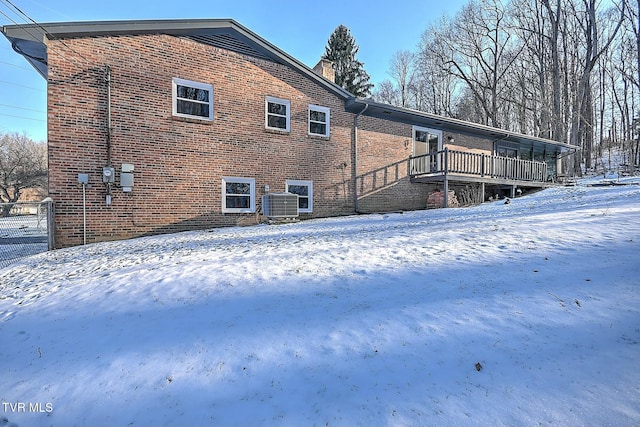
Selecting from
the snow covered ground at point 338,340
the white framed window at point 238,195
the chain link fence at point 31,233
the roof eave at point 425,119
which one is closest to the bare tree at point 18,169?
the chain link fence at point 31,233

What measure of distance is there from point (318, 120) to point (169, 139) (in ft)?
17.4

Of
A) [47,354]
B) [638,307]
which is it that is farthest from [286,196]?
[638,307]

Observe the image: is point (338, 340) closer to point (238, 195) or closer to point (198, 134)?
point (238, 195)

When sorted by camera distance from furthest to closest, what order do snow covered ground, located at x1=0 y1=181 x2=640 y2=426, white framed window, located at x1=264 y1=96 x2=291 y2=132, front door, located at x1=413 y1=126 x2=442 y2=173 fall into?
front door, located at x1=413 y1=126 x2=442 y2=173 < white framed window, located at x1=264 y1=96 x2=291 y2=132 < snow covered ground, located at x1=0 y1=181 x2=640 y2=426

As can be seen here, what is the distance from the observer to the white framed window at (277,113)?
1039 centimetres

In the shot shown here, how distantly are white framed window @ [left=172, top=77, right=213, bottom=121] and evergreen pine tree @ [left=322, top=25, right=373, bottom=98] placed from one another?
2245 centimetres

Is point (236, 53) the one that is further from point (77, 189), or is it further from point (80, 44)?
point (77, 189)

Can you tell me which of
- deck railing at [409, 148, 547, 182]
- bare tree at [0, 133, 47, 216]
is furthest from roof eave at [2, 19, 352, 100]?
bare tree at [0, 133, 47, 216]

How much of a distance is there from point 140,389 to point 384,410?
1608 millimetres

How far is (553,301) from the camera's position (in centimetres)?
282

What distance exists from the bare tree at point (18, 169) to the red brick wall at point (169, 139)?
3092 centimetres

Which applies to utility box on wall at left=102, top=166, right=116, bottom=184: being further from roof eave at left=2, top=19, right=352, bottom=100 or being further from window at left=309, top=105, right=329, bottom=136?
window at left=309, top=105, right=329, bottom=136

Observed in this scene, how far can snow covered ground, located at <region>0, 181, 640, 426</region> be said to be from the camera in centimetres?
182

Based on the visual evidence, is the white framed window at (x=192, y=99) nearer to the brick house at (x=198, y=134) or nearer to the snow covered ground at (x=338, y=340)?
the brick house at (x=198, y=134)
